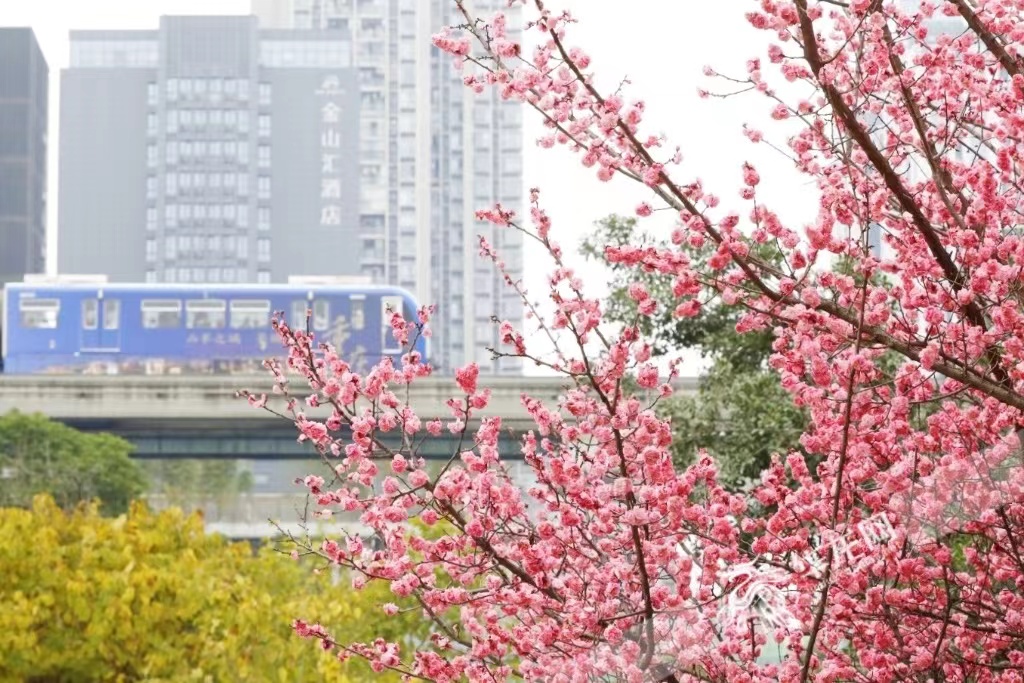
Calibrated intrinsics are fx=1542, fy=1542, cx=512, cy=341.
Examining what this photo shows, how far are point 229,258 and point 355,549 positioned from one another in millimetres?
104958

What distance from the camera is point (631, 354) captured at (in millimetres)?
3289

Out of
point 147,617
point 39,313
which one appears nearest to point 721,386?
point 147,617

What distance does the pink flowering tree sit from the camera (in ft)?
10.9

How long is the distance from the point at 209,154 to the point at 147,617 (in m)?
104

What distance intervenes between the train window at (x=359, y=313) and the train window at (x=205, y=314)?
3.45 m

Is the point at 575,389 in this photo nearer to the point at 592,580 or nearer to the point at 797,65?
the point at 592,580

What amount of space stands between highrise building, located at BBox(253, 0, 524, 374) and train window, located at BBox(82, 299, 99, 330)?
6156 cm

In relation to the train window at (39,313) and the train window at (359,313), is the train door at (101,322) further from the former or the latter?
the train window at (359,313)

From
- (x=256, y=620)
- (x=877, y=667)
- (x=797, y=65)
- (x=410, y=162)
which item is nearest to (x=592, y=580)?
(x=877, y=667)

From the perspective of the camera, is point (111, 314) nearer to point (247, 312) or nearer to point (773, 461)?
point (247, 312)

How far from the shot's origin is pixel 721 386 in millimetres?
10180

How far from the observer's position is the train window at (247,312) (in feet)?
133

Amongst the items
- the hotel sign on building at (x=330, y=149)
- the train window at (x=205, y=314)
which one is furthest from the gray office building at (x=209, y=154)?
the train window at (x=205, y=314)

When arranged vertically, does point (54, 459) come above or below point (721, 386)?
below
